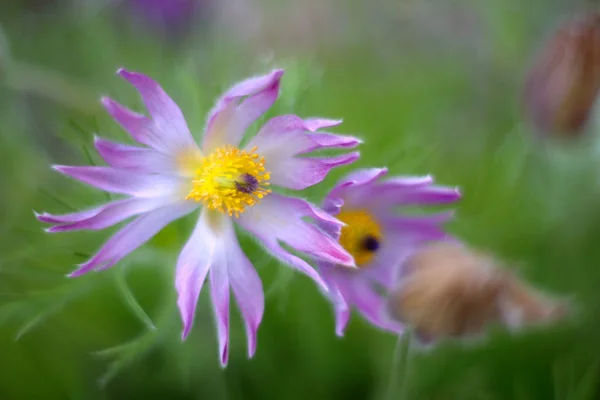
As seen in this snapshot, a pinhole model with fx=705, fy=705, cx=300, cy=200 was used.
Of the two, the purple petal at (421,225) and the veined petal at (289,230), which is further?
the purple petal at (421,225)

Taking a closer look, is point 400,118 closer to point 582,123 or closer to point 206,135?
point 582,123

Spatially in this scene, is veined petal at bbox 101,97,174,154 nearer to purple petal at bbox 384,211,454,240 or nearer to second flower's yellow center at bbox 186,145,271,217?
second flower's yellow center at bbox 186,145,271,217

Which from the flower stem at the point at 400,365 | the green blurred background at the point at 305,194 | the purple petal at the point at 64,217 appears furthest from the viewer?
the green blurred background at the point at 305,194

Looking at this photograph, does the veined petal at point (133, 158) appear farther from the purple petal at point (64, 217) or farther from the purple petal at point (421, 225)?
the purple petal at point (421, 225)

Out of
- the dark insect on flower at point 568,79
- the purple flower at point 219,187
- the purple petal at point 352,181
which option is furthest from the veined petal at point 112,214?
the dark insect on flower at point 568,79

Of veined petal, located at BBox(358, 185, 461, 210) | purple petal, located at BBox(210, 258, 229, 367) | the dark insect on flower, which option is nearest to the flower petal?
purple petal, located at BBox(210, 258, 229, 367)

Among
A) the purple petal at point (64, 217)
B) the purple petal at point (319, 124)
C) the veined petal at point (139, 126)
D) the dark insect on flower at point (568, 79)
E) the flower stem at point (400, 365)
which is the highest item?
the dark insect on flower at point (568, 79)

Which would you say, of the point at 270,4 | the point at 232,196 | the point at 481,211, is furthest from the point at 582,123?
the point at 270,4
